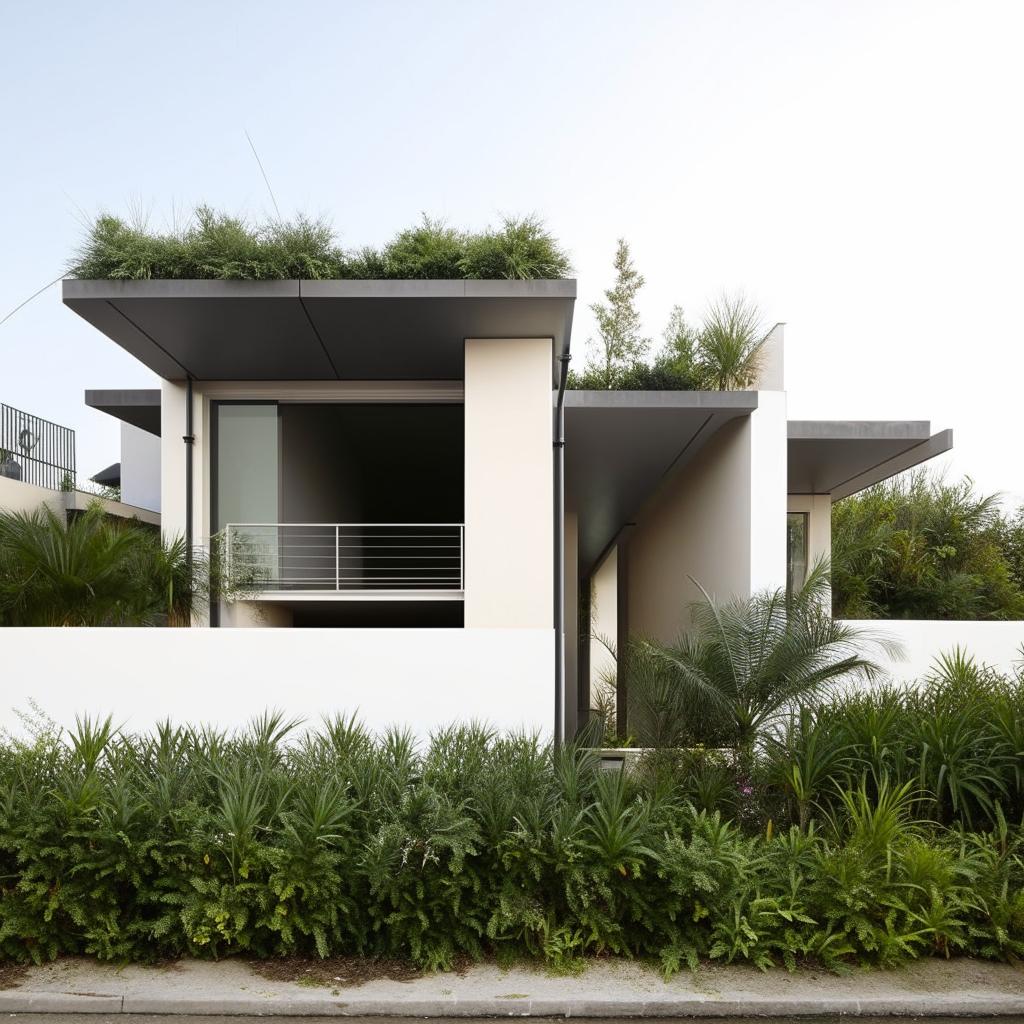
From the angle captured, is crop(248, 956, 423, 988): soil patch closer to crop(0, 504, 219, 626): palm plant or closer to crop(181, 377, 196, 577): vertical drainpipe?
crop(0, 504, 219, 626): palm plant

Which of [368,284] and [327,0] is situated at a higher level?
[327,0]

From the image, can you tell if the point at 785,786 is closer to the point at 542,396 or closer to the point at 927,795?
the point at 927,795

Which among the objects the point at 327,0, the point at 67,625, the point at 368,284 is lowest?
the point at 67,625

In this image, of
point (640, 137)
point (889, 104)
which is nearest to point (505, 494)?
point (640, 137)

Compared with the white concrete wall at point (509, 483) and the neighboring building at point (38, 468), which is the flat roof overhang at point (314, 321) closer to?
the white concrete wall at point (509, 483)

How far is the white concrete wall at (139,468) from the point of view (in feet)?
74.4

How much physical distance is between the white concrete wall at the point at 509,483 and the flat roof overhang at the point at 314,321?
355mm

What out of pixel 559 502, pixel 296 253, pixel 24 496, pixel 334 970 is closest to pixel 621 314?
pixel 559 502

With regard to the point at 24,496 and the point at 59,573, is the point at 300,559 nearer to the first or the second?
the point at 59,573

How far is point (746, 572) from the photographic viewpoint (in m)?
10.5

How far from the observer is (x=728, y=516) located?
11.5m

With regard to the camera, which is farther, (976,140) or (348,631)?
(976,140)

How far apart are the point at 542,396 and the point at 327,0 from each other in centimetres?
615

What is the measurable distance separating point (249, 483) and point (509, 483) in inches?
135
